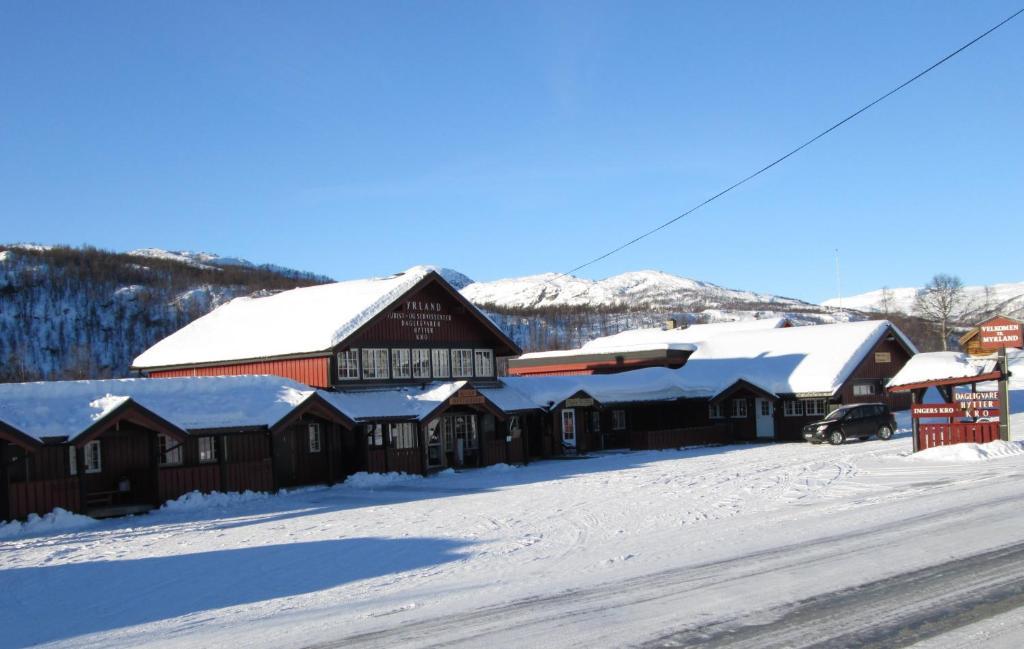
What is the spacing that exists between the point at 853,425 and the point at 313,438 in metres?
22.1

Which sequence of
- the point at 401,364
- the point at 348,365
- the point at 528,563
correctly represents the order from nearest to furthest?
the point at 528,563
the point at 348,365
the point at 401,364

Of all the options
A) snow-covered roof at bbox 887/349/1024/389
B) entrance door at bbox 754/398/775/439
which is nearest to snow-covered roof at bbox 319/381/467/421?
snow-covered roof at bbox 887/349/1024/389

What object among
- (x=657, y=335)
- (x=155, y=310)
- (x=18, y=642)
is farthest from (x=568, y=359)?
(x=155, y=310)

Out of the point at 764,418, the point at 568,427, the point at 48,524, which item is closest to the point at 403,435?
the point at 568,427

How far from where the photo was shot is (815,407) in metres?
46.9

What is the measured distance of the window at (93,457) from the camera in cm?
2645

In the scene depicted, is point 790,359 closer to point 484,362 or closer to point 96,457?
point 484,362

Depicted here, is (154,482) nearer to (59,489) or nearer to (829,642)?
(59,489)

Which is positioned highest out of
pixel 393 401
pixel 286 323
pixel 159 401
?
pixel 286 323

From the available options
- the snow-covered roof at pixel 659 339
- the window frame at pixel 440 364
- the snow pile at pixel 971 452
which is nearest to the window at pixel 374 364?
the window frame at pixel 440 364

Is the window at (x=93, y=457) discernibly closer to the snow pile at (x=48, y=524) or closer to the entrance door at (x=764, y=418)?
the snow pile at (x=48, y=524)

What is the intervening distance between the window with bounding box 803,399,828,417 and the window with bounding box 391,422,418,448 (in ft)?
71.0

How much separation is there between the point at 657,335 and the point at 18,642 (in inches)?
2184

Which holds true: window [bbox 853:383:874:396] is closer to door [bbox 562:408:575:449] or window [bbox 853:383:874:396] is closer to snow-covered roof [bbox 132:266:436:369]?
door [bbox 562:408:575:449]
